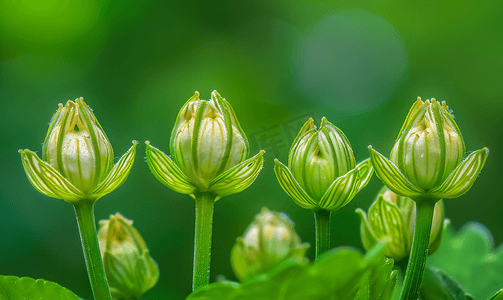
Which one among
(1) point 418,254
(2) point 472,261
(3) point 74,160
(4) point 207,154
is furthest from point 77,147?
(2) point 472,261

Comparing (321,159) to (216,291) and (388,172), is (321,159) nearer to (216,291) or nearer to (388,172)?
(388,172)

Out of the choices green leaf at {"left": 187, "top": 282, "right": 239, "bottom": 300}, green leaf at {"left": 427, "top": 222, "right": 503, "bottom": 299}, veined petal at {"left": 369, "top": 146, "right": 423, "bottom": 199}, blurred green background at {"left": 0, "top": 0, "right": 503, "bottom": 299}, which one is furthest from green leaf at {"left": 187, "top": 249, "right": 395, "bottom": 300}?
blurred green background at {"left": 0, "top": 0, "right": 503, "bottom": 299}

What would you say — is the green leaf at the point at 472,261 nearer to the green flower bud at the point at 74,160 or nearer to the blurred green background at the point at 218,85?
the green flower bud at the point at 74,160

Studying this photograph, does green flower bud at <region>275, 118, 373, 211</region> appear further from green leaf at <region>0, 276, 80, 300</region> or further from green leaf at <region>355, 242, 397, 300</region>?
green leaf at <region>0, 276, 80, 300</region>

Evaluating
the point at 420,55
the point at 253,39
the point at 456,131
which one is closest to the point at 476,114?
the point at 420,55

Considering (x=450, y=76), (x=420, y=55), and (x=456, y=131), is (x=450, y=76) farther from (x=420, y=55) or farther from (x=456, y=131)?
(x=456, y=131)

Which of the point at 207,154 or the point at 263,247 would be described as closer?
the point at 207,154
